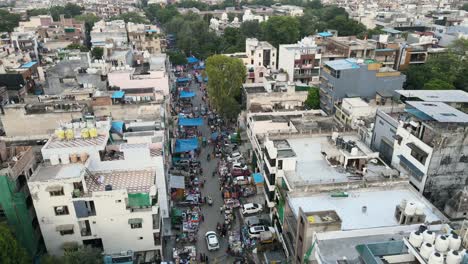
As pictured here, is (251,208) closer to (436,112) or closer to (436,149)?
(436,149)

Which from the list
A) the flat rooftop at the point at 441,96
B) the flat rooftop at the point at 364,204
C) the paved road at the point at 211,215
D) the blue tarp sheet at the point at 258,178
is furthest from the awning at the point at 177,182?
the flat rooftop at the point at 441,96

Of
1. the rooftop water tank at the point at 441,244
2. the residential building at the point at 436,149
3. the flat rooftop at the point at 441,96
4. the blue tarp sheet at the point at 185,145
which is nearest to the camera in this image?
the rooftop water tank at the point at 441,244

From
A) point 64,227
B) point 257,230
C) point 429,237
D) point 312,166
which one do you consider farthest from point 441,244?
point 64,227

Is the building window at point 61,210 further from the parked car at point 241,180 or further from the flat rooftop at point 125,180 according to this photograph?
the parked car at point 241,180

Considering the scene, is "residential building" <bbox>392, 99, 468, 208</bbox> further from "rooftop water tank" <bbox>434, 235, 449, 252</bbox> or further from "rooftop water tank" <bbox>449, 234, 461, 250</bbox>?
→ "rooftop water tank" <bbox>434, 235, 449, 252</bbox>

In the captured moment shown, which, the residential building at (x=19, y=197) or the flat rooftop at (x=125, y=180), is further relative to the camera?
the flat rooftop at (x=125, y=180)

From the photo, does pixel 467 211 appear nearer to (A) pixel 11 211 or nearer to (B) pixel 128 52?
(A) pixel 11 211
